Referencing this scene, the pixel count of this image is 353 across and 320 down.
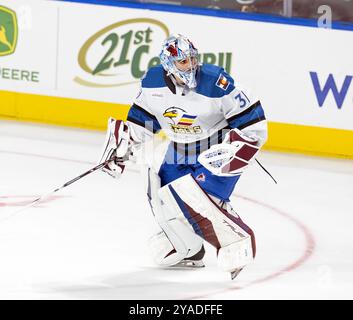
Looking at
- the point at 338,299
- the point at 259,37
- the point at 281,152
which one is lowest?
the point at 338,299

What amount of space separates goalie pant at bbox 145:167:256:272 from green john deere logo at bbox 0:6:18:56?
3.64 metres

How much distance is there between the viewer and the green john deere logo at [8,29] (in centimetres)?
817

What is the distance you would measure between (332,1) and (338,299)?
326 centimetres

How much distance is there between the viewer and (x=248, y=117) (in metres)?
4.58

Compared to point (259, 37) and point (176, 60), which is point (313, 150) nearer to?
point (259, 37)

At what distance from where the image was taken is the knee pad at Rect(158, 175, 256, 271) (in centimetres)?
460

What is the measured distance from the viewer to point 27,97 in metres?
8.19

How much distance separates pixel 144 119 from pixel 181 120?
0.23 meters

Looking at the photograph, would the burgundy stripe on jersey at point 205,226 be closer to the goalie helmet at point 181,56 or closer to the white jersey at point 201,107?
the white jersey at point 201,107

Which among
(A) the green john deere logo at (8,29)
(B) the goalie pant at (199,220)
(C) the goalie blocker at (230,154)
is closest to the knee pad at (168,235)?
(B) the goalie pant at (199,220)

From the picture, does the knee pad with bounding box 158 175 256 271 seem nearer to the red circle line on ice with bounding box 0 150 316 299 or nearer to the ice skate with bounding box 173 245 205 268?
the red circle line on ice with bounding box 0 150 316 299

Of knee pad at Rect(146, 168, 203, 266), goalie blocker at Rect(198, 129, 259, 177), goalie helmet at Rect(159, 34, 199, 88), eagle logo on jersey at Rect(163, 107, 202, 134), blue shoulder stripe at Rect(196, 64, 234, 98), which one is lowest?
knee pad at Rect(146, 168, 203, 266)

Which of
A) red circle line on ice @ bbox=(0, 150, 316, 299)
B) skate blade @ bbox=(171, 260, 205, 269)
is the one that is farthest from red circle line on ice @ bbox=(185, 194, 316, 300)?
skate blade @ bbox=(171, 260, 205, 269)

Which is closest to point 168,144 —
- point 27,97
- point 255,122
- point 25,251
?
point 255,122
